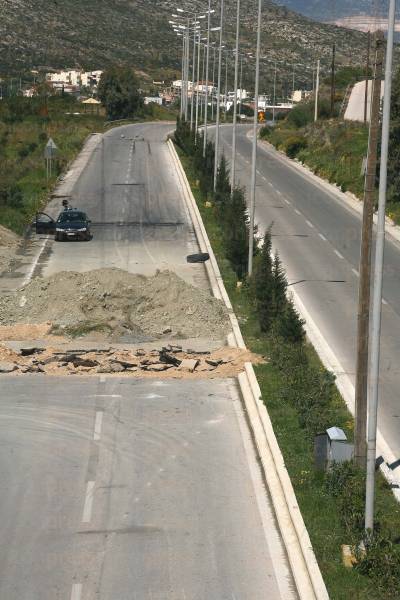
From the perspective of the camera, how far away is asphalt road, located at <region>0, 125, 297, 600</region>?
48.6 ft

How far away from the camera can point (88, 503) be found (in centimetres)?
1764

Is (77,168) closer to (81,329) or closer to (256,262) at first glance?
(256,262)

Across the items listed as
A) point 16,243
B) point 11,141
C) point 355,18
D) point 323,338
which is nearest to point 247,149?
point 11,141

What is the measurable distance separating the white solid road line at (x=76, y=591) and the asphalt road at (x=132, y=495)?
1 cm

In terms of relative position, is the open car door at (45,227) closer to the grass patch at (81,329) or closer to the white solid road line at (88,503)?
the grass patch at (81,329)

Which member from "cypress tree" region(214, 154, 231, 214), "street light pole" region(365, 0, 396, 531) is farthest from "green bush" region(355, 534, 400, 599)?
"cypress tree" region(214, 154, 231, 214)

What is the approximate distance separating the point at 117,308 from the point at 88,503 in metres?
14.8

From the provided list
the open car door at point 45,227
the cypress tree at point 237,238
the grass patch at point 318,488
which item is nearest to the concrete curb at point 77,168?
the open car door at point 45,227

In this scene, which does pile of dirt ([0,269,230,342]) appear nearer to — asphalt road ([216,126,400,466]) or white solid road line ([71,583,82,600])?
asphalt road ([216,126,400,466])

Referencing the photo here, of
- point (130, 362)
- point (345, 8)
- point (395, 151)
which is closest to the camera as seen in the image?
point (130, 362)

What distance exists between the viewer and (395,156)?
58781mm

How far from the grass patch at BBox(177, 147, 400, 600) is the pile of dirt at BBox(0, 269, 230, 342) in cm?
156

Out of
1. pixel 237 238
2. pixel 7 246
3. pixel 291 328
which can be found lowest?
pixel 7 246

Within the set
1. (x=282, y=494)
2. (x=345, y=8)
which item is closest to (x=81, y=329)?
(x=282, y=494)
